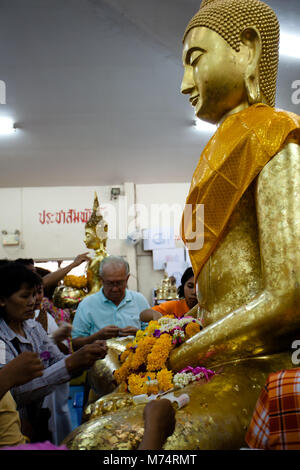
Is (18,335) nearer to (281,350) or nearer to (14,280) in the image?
(14,280)

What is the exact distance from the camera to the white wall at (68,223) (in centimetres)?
949

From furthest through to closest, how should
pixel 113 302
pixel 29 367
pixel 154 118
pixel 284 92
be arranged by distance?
pixel 154 118 < pixel 284 92 < pixel 113 302 < pixel 29 367

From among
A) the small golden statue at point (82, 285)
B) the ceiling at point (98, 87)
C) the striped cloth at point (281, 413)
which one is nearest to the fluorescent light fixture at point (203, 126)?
the ceiling at point (98, 87)

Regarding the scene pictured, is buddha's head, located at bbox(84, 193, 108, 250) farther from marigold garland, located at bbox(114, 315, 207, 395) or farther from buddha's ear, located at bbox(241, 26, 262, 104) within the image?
buddha's ear, located at bbox(241, 26, 262, 104)

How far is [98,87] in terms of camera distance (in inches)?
213

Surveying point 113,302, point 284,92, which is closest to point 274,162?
point 113,302

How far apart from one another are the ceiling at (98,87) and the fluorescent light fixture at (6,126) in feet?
0.37

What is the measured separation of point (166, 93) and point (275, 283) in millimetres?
4735

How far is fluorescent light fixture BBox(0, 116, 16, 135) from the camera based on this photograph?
6312 millimetres

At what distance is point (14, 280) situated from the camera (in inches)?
93.0

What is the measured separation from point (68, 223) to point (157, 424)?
8.66 meters

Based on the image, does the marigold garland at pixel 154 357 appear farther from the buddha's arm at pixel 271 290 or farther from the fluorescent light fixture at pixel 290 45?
the fluorescent light fixture at pixel 290 45

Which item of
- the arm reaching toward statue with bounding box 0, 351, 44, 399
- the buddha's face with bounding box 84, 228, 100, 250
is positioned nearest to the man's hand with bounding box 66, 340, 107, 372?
the arm reaching toward statue with bounding box 0, 351, 44, 399

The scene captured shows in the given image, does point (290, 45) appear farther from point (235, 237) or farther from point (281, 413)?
point (281, 413)
